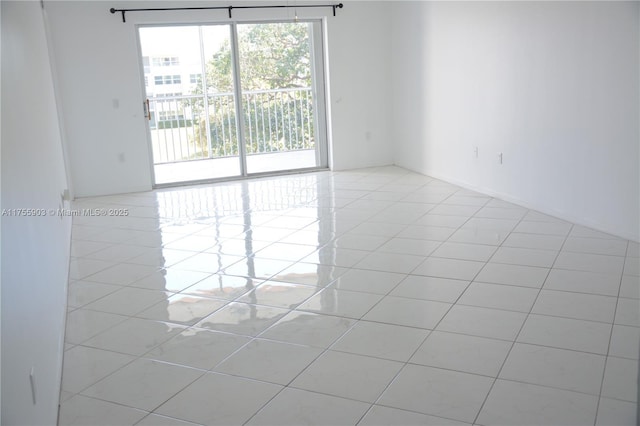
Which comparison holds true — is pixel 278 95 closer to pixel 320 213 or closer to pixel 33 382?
pixel 320 213

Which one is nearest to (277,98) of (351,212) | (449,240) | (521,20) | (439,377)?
(351,212)

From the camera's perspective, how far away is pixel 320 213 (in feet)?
17.0

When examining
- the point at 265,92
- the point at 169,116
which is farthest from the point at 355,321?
the point at 169,116

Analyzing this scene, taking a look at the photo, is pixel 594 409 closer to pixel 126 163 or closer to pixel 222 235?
pixel 222 235

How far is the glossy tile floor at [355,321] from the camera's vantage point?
226 cm

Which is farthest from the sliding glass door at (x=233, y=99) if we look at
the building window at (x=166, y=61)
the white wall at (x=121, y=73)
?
the white wall at (x=121, y=73)

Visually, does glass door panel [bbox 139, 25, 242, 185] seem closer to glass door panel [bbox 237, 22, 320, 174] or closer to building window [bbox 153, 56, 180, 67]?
building window [bbox 153, 56, 180, 67]

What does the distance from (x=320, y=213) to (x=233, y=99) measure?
239cm

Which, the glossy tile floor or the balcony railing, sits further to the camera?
the balcony railing

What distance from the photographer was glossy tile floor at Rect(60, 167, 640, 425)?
2.26 meters

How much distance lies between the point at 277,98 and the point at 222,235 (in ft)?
9.61

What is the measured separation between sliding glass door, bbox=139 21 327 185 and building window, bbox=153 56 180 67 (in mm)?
11

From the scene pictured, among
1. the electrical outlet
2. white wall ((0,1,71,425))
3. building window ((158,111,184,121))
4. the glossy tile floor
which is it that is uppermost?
building window ((158,111,184,121))

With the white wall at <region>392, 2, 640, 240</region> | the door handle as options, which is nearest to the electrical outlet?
the white wall at <region>392, 2, 640, 240</region>
